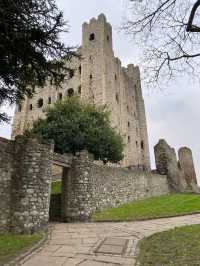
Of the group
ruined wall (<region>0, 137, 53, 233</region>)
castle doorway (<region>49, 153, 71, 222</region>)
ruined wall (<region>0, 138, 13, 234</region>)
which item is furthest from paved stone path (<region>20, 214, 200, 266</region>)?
castle doorway (<region>49, 153, 71, 222</region>)

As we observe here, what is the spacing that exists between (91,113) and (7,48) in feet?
60.0

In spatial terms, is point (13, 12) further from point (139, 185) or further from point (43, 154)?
point (139, 185)

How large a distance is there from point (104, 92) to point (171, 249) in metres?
30.3

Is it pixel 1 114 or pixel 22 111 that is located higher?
pixel 22 111

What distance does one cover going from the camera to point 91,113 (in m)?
24.5

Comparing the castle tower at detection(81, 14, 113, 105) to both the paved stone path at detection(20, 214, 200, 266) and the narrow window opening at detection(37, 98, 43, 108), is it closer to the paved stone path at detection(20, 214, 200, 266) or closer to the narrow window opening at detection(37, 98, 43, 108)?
the narrow window opening at detection(37, 98, 43, 108)

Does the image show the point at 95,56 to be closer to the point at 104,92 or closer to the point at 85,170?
the point at 104,92

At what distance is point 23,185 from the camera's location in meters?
9.68

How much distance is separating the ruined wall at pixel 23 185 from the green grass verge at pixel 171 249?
4398 mm

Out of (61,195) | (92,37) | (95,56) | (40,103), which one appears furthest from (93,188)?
(92,37)

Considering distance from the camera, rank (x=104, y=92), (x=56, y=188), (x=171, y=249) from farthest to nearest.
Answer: (x=104, y=92)
(x=56, y=188)
(x=171, y=249)

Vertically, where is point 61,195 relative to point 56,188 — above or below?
below

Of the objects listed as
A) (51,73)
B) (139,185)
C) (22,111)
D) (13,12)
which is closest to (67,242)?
(51,73)

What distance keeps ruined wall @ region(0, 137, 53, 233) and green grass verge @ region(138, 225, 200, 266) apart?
14.4 ft
